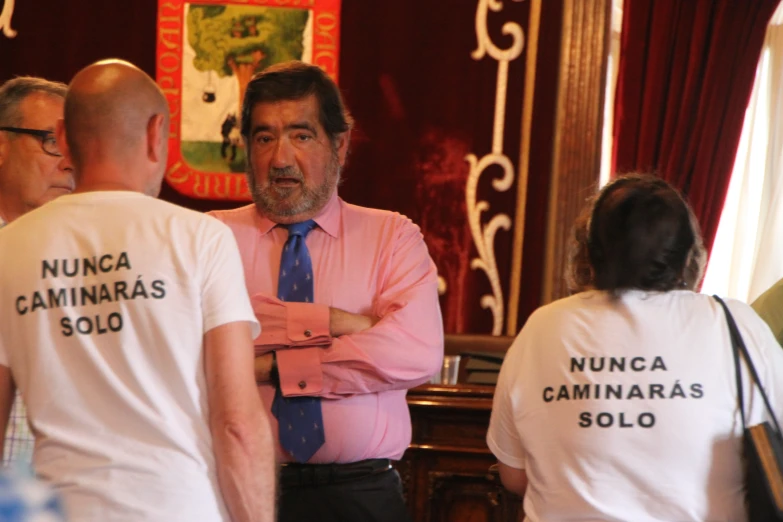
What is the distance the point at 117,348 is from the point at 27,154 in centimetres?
106

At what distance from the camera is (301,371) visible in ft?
8.25

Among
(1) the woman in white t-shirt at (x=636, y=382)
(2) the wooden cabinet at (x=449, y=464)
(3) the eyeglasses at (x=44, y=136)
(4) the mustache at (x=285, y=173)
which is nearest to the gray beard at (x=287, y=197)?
(4) the mustache at (x=285, y=173)

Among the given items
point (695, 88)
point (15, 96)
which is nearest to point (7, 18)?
point (15, 96)

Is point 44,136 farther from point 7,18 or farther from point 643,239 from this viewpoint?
point 7,18

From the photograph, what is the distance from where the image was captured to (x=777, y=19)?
13.5 feet

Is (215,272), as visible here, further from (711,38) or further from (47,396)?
(711,38)

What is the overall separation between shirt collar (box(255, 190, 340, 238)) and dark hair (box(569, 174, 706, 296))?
2.72ft

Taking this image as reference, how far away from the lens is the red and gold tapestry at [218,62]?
4238mm

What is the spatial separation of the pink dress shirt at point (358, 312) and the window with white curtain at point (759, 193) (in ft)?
6.26

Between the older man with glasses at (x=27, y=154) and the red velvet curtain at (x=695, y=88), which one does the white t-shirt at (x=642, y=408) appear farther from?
the red velvet curtain at (x=695, y=88)

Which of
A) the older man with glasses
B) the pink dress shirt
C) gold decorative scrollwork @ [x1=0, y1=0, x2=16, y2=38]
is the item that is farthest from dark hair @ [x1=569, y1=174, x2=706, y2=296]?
gold decorative scrollwork @ [x1=0, y1=0, x2=16, y2=38]

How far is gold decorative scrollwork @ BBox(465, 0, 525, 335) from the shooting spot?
4164 millimetres

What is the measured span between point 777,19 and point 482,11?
1.20 m

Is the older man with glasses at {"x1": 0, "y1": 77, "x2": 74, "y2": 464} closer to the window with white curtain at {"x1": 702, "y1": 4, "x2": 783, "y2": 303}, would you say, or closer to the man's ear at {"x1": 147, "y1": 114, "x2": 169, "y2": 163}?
the man's ear at {"x1": 147, "y1": 114, "x2": 169, "y2": 163}
